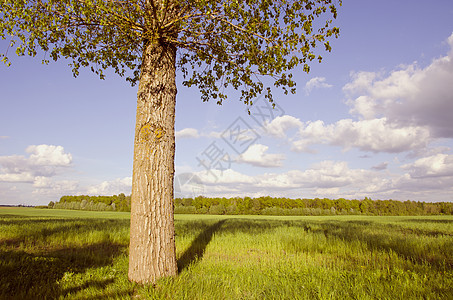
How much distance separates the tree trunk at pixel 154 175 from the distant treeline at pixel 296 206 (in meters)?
65.4

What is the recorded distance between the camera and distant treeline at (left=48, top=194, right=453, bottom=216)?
7038 centimetres

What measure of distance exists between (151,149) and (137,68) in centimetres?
553

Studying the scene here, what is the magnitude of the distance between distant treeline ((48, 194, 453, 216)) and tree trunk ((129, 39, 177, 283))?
6541 centimetres

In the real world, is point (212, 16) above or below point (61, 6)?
below

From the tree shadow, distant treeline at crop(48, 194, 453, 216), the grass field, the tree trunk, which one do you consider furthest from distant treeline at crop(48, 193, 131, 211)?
the tree trunk

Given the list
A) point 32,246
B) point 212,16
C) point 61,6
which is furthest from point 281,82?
point 32,246

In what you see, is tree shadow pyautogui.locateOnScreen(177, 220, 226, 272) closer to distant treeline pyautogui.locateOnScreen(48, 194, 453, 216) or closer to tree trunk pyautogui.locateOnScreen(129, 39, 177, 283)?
tree trunk pyautogui.locateOnScreen(129, 39, 177, 283)

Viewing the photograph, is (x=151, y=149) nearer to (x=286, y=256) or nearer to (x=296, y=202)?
(x=286, y=256)

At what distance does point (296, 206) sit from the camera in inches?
2876

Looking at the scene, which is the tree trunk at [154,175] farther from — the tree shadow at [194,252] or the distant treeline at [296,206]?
the distant treeline at [296,206]

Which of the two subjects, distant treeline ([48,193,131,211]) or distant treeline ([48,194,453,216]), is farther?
distant treeline ([48,193,131,211])

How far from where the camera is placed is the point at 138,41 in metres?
Result: 6.29

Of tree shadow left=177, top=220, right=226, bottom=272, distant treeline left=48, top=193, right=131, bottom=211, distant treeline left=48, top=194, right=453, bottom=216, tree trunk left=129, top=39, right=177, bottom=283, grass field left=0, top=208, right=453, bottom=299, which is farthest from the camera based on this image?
distant treeline left=48, top=193, right=131, bottom=211

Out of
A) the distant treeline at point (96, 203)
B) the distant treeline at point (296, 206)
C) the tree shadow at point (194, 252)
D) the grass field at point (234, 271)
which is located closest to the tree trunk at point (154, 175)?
the grass field at point (234, 271)
